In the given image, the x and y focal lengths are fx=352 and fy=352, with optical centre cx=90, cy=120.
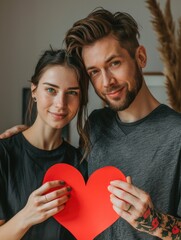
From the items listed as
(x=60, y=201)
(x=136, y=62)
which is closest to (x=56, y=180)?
(x=60, y=201)

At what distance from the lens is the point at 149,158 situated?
943 millimetres

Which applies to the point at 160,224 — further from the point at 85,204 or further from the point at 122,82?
the point at 122,82

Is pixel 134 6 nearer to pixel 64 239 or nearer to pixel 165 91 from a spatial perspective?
pixel 165 91

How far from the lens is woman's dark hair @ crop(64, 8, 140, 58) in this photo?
0.97 metres

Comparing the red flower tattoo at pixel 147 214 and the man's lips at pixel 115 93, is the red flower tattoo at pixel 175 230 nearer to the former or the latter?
the red flower tattoo at pixel 147 214

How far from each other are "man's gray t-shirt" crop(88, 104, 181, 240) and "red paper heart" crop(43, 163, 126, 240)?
0.10m

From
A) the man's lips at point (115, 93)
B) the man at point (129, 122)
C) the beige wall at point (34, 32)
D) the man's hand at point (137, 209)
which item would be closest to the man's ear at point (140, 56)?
the man at point (129, 122)

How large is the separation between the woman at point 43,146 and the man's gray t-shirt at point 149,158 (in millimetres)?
106

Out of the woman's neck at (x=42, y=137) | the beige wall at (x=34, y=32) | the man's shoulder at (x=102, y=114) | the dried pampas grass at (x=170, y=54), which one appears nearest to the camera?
the woman's neck at (x=42, y=137)

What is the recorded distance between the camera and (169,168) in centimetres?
93

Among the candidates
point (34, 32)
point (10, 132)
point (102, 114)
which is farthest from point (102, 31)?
point (34, 32)

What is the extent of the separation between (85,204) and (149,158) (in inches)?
8.2

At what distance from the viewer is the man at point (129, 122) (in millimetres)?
934

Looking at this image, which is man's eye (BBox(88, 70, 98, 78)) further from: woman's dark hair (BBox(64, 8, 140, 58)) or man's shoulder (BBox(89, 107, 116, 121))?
man's shoulder (BBox(89, 107, 116, 121))
